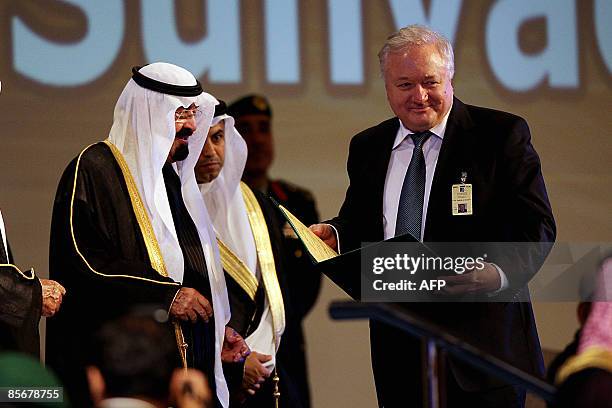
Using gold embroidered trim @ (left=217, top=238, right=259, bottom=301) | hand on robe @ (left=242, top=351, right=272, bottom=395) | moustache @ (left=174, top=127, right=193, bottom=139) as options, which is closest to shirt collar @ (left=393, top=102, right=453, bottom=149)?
moustache @ (left=174, top=127, right=193, bottom=139)

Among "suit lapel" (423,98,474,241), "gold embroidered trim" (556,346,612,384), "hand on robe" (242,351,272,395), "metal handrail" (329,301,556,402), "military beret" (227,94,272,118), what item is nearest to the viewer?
"gold embroidered trim" (556,346,612,384)

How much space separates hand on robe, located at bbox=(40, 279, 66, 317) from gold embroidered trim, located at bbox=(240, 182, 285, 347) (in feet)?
3.44

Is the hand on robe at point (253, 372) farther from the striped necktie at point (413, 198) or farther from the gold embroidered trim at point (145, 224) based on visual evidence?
the striped necktie at point (413, 198)

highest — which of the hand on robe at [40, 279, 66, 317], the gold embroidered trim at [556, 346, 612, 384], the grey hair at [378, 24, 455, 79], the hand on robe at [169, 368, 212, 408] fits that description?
the grey hair at [378, 24, 455, 79]

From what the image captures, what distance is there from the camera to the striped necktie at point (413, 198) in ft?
14.8

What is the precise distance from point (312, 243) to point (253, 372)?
1020mm

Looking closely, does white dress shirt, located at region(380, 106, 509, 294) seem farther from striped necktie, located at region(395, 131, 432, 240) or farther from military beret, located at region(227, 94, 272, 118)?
military beret, located at region(227, 94, 272, 118)

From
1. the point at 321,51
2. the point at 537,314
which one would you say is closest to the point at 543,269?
the point at 537,314

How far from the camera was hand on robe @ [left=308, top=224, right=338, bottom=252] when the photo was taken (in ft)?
15.2

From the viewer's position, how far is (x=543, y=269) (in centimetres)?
597

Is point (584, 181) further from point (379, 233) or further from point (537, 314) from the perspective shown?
point (379, 233)

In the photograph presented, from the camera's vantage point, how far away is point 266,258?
5293 mm

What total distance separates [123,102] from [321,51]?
158cm

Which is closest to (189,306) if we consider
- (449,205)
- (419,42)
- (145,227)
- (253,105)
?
(145,227)
